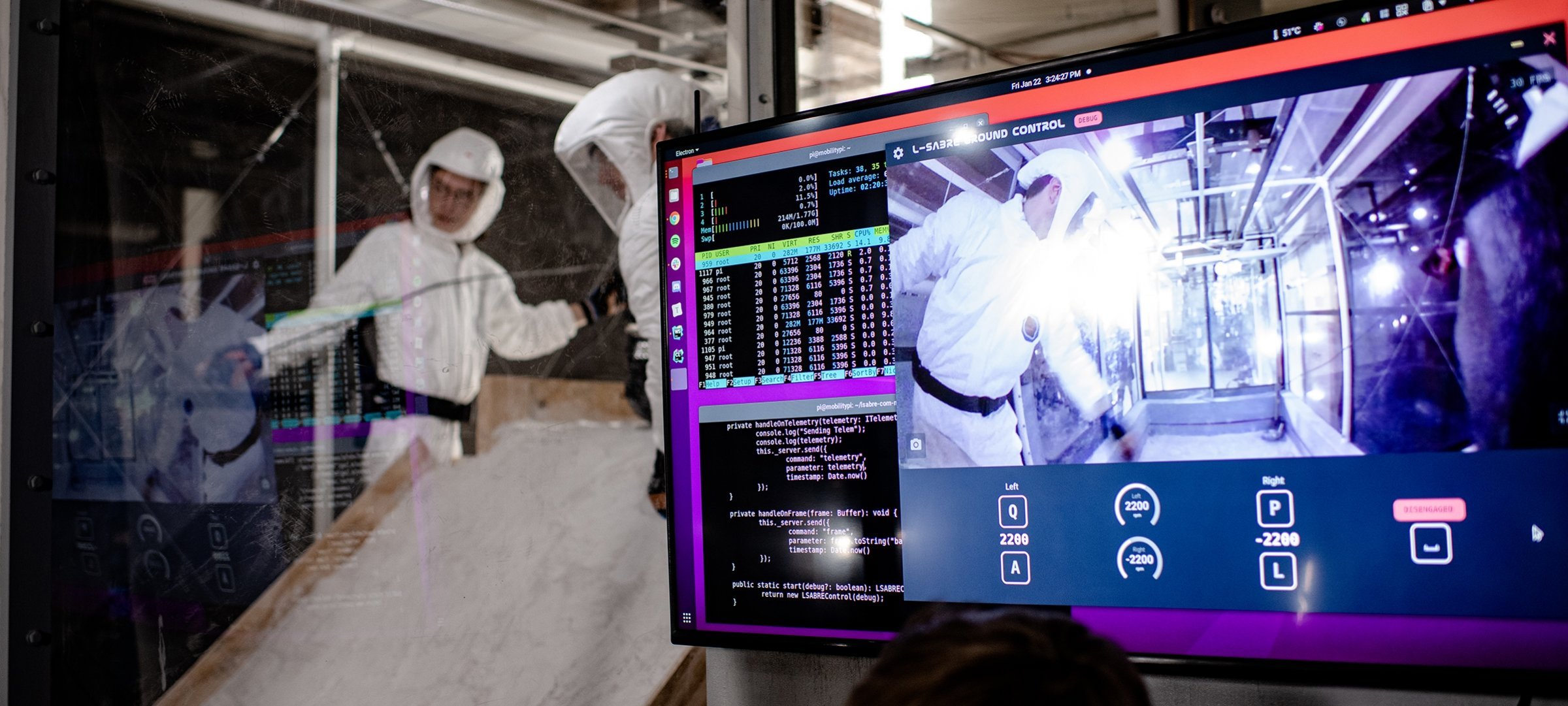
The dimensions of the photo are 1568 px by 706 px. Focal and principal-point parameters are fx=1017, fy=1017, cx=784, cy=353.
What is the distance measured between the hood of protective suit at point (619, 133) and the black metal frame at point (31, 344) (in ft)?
3.15

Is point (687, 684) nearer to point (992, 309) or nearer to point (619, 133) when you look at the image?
point (992, 309)

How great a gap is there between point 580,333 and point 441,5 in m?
0.68

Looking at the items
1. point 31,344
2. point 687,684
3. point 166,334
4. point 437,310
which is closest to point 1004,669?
point 687,684

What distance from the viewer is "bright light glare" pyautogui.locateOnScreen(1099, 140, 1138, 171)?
1444mm

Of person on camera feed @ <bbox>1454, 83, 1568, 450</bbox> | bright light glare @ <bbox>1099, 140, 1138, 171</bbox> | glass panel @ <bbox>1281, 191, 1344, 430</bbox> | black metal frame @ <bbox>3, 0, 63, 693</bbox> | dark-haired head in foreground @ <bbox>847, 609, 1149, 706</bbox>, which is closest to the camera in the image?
dark-haired head in foreground @ <bbox>847, 609, 1149, 706</bbox>

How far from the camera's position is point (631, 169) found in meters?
2.04

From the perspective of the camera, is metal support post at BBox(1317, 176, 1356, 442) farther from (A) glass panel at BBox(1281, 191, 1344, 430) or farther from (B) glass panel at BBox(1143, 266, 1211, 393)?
(B) glass panel at BBox(1143, 266, 1211, 393)

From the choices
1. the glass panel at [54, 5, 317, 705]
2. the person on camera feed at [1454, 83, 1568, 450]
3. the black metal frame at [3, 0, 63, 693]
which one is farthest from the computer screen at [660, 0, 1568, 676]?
the black metal frame at [3, 0, 63, 693]

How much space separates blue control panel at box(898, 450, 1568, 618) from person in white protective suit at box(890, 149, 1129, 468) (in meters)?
0.07

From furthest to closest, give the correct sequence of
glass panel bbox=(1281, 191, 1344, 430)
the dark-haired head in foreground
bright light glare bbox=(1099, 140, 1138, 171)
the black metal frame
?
the black metal frame
bright light glare bbox=(1099, 140, 1138, 171)
glass panel bbox=(1281, 191, 1344, 430)
the dark-haired head in foreground

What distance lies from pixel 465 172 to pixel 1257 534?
1.51 metres

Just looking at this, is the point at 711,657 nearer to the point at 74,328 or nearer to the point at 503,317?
the point at 503,317

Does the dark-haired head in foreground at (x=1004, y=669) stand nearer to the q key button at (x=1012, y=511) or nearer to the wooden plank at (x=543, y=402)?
the q key button at (x=1012, y=511)

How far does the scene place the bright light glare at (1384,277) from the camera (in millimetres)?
1273
